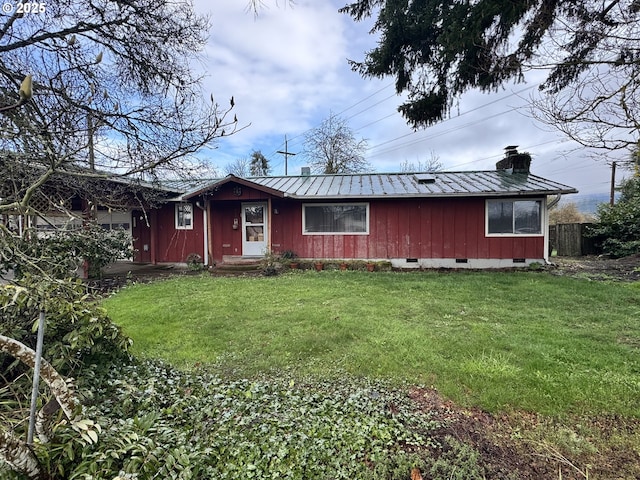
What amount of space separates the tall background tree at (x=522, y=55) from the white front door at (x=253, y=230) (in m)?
6.73

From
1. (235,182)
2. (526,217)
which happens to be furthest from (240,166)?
(526,217)

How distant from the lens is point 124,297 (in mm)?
6539

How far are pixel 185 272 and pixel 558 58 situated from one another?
10065 millimetres

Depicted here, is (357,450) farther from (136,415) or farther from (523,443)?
(136,415)

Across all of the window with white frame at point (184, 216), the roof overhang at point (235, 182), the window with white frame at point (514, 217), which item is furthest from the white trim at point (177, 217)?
the window with white frame at point (514, 217)

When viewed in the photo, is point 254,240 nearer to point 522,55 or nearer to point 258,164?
point 522,55

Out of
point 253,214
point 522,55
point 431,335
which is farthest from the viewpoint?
point 253,214

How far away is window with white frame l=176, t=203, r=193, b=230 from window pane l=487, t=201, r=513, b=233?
992 cm

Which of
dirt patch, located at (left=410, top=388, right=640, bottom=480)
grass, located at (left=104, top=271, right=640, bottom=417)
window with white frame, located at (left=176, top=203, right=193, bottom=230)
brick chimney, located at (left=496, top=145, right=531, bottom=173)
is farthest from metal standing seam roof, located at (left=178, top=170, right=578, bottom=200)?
dirt patch, located at (left=410, top=388, right=640, bottom=480)

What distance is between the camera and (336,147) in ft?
76.7

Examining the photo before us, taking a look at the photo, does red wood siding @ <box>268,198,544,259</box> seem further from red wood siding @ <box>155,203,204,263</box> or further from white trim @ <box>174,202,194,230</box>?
white trim @ <box>174,202,194,230</box>

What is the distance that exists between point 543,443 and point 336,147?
74.7ft

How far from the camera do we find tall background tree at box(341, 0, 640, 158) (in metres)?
4.21

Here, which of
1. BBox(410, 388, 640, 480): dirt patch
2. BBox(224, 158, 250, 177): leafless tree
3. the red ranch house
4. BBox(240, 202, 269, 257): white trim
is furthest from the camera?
BBox(224, 158, 250, 177): leafless tree
